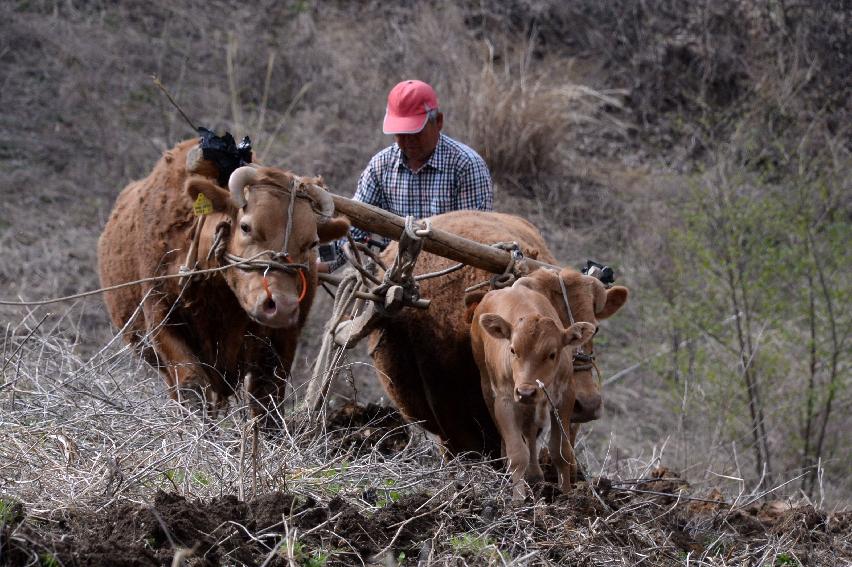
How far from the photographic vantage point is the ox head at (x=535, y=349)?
6078mm

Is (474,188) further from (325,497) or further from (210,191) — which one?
(325,497)

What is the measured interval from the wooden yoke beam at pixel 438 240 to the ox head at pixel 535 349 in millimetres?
806

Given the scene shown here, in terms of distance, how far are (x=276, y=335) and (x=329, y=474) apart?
2.15 m

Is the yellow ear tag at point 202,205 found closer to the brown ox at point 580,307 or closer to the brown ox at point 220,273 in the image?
the brown ox at point 220,273

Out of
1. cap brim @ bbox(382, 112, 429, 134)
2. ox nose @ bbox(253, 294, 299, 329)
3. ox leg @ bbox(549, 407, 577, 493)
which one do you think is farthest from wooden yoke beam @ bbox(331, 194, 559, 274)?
cap brim @ bbox(382, 112, 429, 134)

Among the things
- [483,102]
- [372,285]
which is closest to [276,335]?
[372,285]

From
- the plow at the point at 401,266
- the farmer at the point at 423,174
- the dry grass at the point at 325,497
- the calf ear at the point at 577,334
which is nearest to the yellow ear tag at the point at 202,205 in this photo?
the plow at the point at 401,266

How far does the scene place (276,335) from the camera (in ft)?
26.5

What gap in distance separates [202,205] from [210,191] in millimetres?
125

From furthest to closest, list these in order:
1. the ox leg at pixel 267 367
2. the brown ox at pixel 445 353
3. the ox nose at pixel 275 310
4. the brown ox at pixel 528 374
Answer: the ox leg at pixel 267 367 < the brown ox at pixel 445 353 < the ox nose at pixel 275 310 < the brown ox at pixel 528 374

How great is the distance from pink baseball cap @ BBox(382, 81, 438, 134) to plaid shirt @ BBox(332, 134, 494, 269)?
0.29 meters

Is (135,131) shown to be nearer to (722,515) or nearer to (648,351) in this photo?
(648,351)

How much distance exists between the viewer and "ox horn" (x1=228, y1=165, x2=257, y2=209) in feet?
22.8

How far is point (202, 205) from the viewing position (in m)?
7.37
